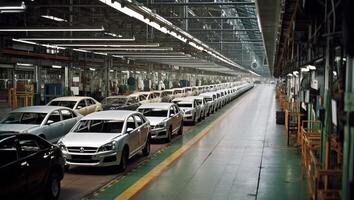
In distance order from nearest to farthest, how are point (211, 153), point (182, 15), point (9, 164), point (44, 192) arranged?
point (9, 164) → point (44, 192) → point (211, 153) → point (182, 15)

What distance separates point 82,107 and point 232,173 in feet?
39.0

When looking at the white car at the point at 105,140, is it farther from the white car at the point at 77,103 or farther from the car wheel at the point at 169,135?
the white car at the point at 77,103

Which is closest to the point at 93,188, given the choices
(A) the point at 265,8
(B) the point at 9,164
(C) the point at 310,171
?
(B) the point at 9,164

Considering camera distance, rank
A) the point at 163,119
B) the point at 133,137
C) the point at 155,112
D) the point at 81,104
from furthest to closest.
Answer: the point at 81,104 → the point at 155,112 → the point at 163,119 → the point at 133,137

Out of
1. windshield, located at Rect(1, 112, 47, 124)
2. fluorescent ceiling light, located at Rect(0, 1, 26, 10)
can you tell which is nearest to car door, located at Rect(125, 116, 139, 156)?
windshield, located at Rect(1, 112, 47, 124)

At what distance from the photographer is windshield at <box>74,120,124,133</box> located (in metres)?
12.1

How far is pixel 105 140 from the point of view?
35.1 ft

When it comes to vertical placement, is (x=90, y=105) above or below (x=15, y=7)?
below

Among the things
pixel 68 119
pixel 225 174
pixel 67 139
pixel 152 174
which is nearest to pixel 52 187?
pixel 67 139

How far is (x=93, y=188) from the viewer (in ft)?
30.8

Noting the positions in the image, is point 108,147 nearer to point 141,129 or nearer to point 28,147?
point 141,129

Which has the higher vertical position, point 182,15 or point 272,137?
point 182,15

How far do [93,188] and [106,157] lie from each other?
118 cm

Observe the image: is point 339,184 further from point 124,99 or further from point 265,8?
point 124,99
